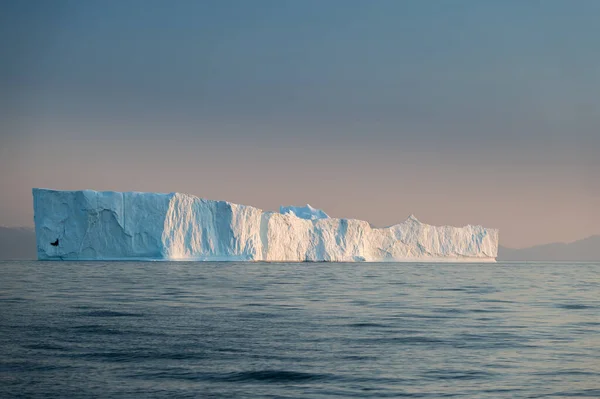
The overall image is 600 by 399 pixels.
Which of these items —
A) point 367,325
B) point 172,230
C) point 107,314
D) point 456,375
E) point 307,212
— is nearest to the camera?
point 456,375

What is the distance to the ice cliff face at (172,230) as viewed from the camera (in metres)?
41.1

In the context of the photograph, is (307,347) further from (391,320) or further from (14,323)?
(14,323)

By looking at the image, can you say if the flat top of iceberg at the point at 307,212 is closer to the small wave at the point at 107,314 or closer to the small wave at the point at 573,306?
the small wave at the point at 573,306

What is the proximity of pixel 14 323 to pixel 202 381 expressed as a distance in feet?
16.5

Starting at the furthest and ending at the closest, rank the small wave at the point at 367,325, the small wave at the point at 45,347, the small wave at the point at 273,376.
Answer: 1. the small wave at the point at 367,325
2. the small wave at the point at 45,347
3. the small wave at the point at 273,376

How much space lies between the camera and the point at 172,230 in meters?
43.2

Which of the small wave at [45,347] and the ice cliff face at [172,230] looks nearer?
the small wave at [45,347]

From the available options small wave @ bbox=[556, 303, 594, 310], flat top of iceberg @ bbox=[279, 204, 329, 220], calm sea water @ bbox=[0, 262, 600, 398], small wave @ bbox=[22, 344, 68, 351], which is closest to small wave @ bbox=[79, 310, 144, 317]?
calm sea water @ bbox=[0, 262, 600, 398]

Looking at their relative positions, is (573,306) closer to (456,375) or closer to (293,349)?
(293,349)

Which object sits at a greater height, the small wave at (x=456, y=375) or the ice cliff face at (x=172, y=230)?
the ice cliff face at (x=172, y=230)

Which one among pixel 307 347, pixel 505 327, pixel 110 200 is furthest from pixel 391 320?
pixel 110 200

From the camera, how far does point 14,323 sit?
9.78 meters

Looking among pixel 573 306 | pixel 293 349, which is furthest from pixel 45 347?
pixel 573 306

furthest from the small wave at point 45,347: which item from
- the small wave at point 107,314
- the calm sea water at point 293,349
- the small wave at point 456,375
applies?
the small wave at point 456,375
